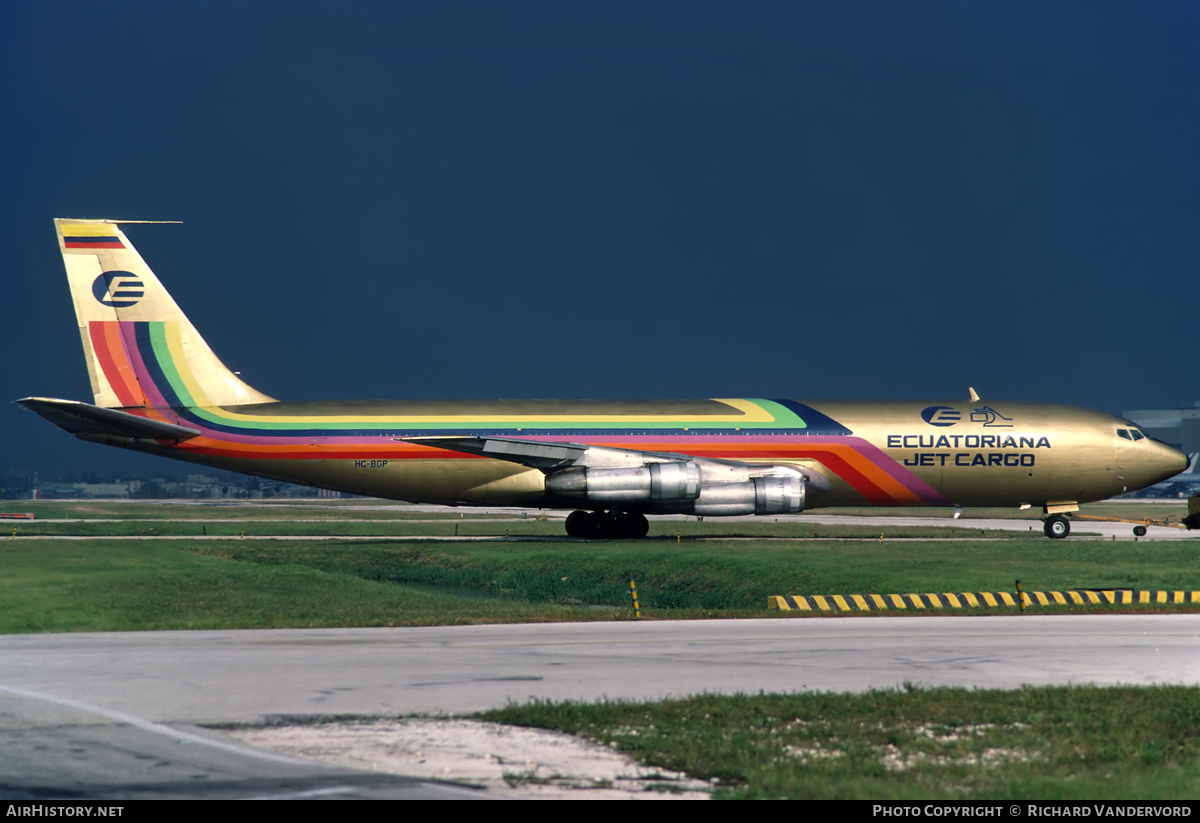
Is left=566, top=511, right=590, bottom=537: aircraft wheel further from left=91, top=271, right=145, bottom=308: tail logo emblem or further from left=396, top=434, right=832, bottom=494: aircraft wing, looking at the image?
left=91, top=271, right=145, bottom=308: tail logo emblem

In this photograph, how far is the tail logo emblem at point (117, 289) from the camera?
45.4 m

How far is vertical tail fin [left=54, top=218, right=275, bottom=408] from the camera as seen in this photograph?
45.2 metres

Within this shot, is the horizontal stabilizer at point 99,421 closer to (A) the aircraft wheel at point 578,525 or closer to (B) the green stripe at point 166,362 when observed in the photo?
(B) the green stripe at point 166,362

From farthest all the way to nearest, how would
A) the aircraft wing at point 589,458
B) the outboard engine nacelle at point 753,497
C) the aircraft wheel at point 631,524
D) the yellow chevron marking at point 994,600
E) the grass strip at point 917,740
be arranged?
the aircraft wheel at point 631,524 < the outboard engine nacelle at point 753,497 < the aircraft wing at point 589,458 < the yellow chevron marking at point 994,600 < the grass strip at point 917,740

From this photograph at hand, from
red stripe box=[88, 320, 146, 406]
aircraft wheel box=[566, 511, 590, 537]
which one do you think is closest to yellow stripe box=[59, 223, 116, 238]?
red stripe box=[88, 320, 146, 406]

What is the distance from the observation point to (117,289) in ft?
149

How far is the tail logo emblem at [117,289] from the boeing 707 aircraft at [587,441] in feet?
0.18

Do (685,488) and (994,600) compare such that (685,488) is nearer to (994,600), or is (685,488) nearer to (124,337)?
(994,600)

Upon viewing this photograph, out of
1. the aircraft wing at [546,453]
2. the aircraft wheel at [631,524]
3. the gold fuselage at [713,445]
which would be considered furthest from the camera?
the aircraft wheel at [631,524]

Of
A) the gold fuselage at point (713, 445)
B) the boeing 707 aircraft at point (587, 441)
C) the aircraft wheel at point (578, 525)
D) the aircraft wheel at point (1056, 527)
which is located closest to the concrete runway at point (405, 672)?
the boeing 707 aircraft at point (587, 441)

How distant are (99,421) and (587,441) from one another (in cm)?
1735

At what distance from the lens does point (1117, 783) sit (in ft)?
34.6

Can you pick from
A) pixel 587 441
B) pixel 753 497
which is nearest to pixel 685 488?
pixel 753 497

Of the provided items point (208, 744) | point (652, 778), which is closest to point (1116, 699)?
point (652, 778)
